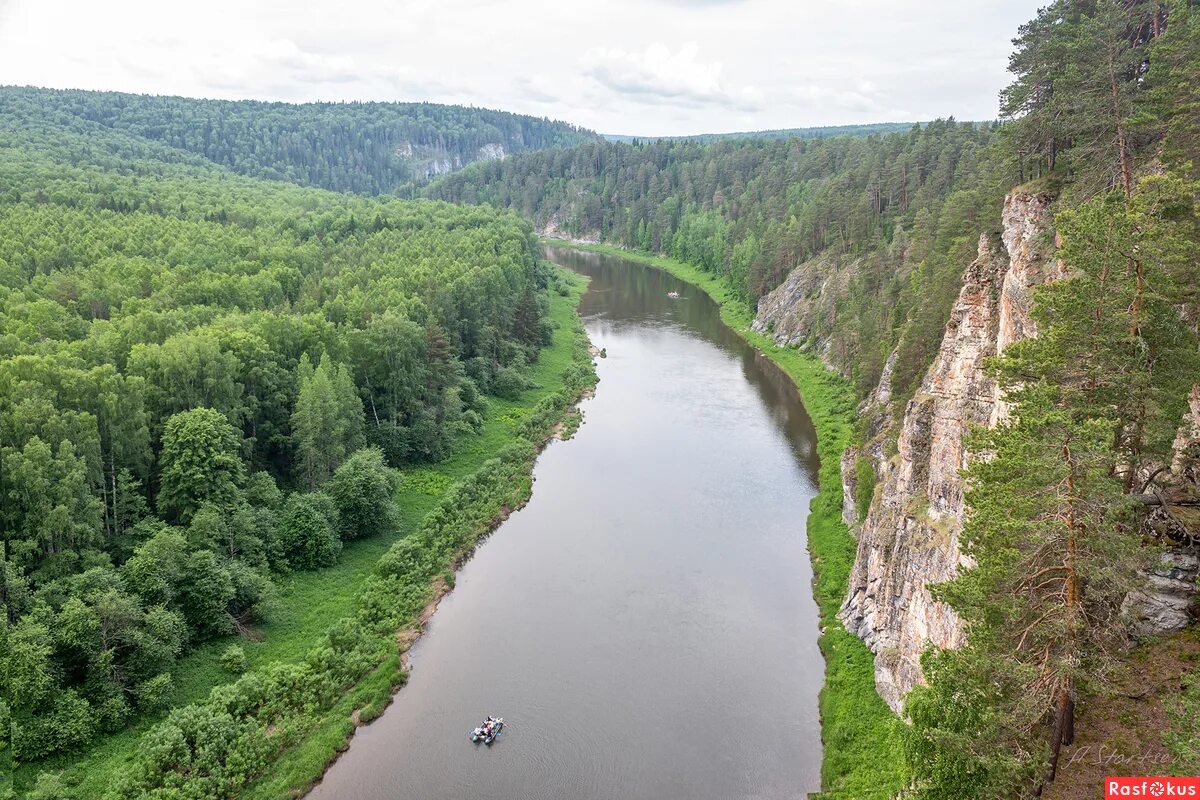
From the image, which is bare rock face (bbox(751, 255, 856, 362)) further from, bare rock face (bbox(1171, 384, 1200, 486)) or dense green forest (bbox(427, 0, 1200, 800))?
bare rock face (bbox(1171, 384, 1200, 486))

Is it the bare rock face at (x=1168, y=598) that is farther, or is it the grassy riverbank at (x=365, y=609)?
the grassy riverbank at (x=365, y=609)

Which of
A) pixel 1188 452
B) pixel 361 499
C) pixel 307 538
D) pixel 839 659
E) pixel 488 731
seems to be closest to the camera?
pixel 1188 452

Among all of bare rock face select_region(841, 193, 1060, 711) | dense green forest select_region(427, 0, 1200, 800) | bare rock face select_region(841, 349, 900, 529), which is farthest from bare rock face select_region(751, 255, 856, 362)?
dense green forest select_region(427, 0, 1200, 800)

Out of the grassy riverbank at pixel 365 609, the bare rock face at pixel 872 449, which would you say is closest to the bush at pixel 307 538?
the grassy riverbank at pixel 365 609

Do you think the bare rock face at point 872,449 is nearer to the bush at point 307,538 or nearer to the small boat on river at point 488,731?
the small boat on river at point 488,731

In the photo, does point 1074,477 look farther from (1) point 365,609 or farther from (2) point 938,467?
(1) point 365,609

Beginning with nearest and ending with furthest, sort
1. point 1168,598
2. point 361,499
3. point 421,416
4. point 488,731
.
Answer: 1. point 1168,598
2. point 488,731
3. point 361,499
4. point 421,416

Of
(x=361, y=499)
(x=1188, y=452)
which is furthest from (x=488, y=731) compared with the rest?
(x=1188, y=452)
